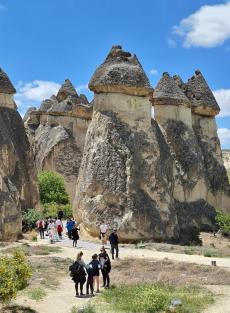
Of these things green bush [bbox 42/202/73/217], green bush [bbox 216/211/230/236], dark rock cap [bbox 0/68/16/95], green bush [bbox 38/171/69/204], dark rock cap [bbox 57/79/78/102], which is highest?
dark rock cap [bbox 57/79/78/102]

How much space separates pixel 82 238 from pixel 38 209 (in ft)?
22.6

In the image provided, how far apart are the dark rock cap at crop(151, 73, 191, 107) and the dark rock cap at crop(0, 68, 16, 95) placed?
27.8 feet

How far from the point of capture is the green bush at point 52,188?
130 feet

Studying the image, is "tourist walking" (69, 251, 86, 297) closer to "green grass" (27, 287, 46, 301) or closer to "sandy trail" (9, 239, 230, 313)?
"sandy trail" (9, 239, 230, 313)

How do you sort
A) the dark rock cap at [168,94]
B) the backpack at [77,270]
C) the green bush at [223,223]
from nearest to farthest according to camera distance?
the backpack at [77,270], the green bush at [223,223], the dark rock cap at [168,94]

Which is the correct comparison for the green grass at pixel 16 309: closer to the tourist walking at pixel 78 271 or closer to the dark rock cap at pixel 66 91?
the tourist walking at pixel 78 271

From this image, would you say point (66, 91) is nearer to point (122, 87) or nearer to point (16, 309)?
point (122, 87)

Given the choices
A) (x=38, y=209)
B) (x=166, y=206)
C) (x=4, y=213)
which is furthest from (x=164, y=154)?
(x=4, y=213)

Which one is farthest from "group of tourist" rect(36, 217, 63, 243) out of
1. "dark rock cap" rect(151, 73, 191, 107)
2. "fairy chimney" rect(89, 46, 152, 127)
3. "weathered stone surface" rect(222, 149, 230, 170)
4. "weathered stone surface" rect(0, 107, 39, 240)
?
"weathered stone surface" rect(222, 149, 230, 170)

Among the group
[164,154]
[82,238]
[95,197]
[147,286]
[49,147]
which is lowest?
[147,286]

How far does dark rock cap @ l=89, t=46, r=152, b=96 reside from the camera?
2762 centimetres

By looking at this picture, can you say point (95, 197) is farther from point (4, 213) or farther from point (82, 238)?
point (4, 213)

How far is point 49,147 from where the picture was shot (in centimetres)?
4534

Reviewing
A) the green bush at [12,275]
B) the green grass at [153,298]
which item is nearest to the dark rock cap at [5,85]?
the green grass at [153,298]
